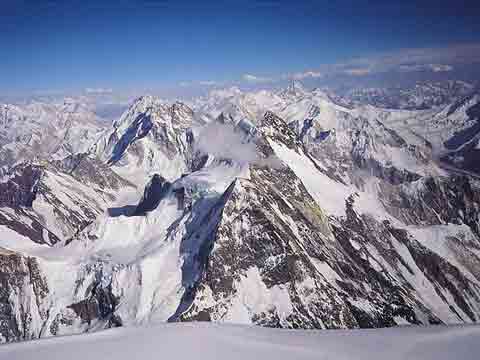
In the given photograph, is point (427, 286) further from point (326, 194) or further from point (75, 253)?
point (75, 253)

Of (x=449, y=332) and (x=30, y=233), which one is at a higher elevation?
(x=449, y=332)

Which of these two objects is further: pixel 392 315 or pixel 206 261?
pixel 392 315

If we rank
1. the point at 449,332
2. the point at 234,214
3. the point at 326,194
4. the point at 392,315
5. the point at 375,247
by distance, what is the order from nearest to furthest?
the point at 449,332 → the point at 234,214 → the point at 392,315 → the point at 375,247 → the point at 326,194

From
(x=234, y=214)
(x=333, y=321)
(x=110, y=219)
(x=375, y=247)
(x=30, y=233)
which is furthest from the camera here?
(x=30, y=233)

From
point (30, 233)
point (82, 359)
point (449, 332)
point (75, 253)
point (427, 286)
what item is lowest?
point (427, 286)

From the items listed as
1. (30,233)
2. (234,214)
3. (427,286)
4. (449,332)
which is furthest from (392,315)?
(30,233)

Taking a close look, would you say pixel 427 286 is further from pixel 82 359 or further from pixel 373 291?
pixel 82 359

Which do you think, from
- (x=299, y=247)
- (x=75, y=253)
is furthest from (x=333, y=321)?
(x=75, y=253)
